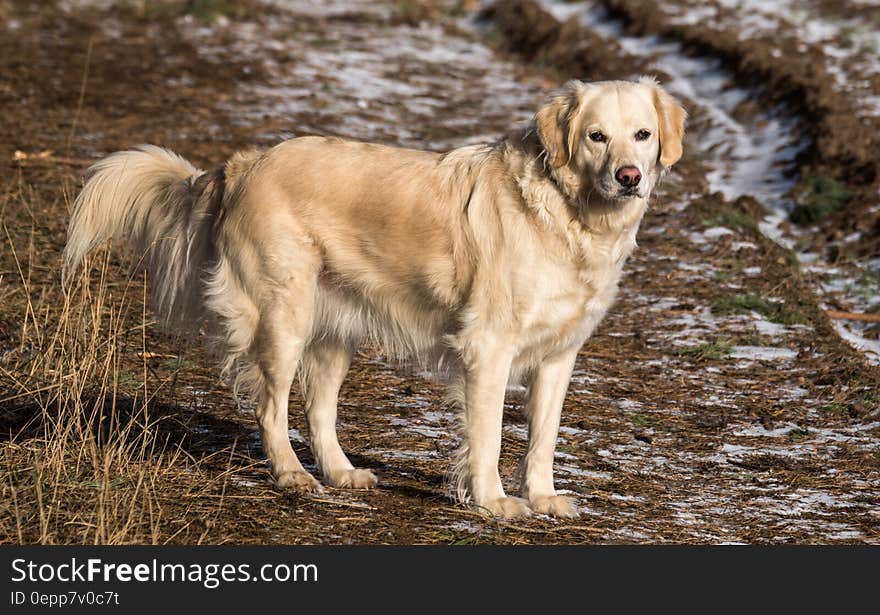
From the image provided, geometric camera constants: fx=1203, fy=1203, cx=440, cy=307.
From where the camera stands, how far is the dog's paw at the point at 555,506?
4.95 metres

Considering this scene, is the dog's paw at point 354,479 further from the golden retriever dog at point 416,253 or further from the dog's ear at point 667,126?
the dog's ear at point 667,126

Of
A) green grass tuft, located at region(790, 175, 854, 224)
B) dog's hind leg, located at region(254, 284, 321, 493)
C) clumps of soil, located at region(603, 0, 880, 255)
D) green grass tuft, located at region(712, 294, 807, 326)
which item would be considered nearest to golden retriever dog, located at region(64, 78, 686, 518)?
dog's hind leg, located at region(254, 284, 321, 493)

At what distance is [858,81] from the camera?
1277cm

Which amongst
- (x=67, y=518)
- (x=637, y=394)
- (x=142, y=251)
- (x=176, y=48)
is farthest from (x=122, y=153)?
(x=176, y=48)

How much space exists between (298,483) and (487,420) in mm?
858

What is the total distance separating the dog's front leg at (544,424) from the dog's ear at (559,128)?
828 mm

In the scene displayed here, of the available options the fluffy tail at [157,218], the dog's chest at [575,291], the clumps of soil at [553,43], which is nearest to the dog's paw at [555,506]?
the dog's chest at [575,291]

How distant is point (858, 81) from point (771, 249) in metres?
4.60

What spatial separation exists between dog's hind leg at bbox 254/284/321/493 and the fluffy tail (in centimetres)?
46

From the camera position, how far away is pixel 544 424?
506 cm

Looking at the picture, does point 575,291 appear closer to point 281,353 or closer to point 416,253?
point 416,253

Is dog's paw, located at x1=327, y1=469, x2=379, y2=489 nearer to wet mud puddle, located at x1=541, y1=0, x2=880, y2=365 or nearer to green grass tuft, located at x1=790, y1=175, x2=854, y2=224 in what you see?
wet mud puddle, located at x1=541, y1=0, x2=880, y2=365

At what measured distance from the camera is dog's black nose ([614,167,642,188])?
15.5 feet

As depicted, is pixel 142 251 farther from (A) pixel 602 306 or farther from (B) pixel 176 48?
(B) pixel 176 48
